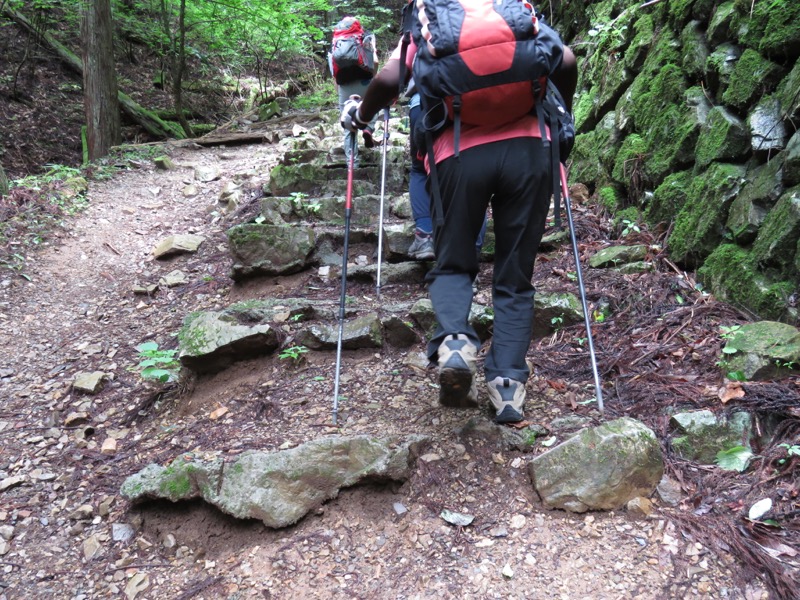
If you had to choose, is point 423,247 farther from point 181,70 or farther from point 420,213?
point 181,70

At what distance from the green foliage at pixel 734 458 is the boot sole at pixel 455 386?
1.15 m

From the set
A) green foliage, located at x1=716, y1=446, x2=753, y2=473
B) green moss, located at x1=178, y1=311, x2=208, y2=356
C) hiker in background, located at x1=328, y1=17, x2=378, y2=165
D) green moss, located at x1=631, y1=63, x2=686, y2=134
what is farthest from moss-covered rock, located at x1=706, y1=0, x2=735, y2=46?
green moss, located at x1=178, y1=311, x2=208, y2=356

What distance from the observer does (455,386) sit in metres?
2.53

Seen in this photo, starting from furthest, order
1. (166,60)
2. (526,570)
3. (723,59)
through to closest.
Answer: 1. (166,60)
2. (723,59)
3. (526,570)

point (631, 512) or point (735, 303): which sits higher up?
point (735, 303)

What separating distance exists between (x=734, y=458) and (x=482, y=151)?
176cm

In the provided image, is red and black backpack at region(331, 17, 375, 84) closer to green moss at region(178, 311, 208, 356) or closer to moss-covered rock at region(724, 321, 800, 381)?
green moss at region(178, 311, 208, 356)

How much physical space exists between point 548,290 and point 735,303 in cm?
119

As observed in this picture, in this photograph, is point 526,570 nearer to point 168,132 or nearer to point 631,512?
point 631,512

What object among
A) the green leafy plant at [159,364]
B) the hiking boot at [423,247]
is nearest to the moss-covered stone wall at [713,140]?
the hiking boot at [423,247]

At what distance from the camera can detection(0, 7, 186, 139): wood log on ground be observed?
12086 mm

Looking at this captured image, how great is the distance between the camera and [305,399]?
3.31 m

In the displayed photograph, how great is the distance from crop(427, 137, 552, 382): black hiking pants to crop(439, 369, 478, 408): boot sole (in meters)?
0.16

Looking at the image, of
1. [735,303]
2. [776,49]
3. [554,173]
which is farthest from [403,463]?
[776,49]
